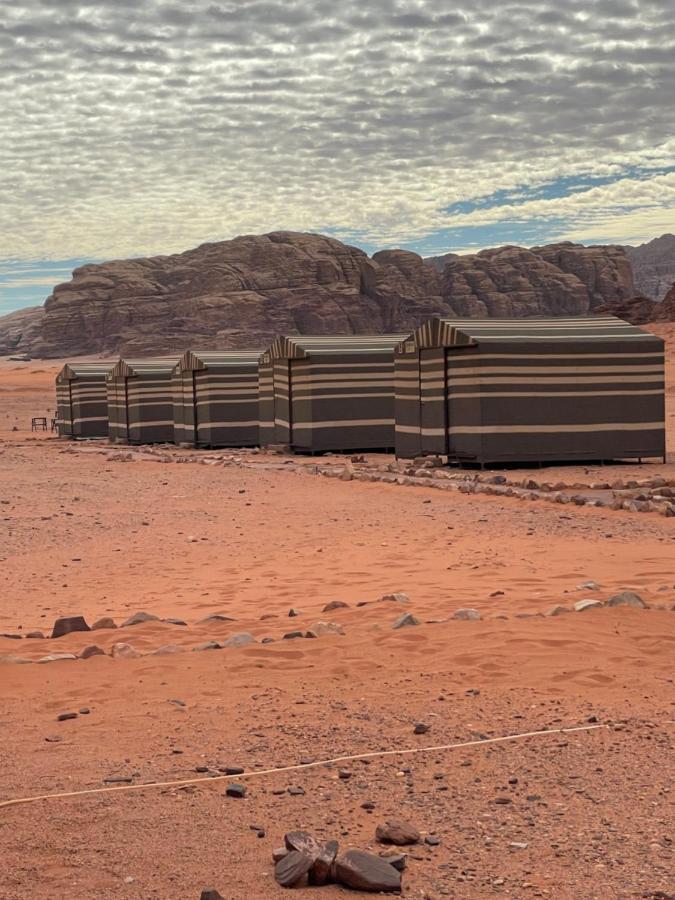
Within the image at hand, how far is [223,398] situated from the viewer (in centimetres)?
3253

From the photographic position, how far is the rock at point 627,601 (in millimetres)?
8383

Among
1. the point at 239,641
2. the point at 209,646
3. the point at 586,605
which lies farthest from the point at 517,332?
the point at 209,646

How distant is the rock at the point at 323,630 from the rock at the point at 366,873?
3.81m

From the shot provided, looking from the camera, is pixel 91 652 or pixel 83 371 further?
pixel 83 371

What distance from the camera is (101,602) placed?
389 inches

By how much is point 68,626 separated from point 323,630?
1867 mm

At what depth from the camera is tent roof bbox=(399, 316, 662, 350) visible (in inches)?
861

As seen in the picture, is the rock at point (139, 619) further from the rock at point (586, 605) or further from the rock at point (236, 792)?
the rock at point (236, 792)

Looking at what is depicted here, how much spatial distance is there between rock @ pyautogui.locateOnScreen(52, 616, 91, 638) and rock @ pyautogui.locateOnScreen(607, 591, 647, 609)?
3.80m

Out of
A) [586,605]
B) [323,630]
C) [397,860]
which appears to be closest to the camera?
[397,860]

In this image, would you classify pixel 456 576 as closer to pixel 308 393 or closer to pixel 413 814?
pixel 413 814

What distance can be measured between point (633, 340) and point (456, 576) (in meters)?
13.4

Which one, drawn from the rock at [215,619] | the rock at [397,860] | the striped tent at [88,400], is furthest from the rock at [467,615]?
the striped tent at [88,400]

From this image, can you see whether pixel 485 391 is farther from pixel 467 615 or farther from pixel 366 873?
pixel 366 873
